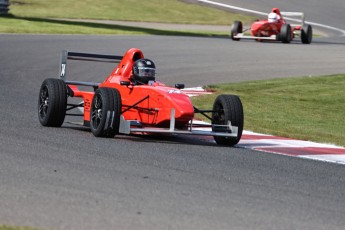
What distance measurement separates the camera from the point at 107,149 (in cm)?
1138

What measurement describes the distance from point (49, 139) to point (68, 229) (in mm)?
5169

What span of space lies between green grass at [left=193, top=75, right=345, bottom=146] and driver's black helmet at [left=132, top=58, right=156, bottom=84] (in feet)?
7.99

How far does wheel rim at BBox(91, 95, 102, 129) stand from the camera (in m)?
12.7

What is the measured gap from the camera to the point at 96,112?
42.0 feet

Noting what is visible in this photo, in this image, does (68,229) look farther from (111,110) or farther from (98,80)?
(98,80)

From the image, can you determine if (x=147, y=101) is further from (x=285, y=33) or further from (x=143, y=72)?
(x=285, y=33)

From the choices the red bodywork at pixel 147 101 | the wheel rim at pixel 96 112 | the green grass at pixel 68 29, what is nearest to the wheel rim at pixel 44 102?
the red bodywork at pixel 147 101

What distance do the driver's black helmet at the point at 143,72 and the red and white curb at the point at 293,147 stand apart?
4.77ft

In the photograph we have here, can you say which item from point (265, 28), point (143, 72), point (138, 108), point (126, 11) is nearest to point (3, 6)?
point (265, 28)

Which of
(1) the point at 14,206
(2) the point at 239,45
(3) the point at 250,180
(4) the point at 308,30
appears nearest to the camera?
(1) the point at 14,206

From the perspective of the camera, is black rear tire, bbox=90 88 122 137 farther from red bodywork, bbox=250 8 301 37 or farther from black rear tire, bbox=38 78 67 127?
red bodywork, bbox=250 8 301 37

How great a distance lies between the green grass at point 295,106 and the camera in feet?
51.3

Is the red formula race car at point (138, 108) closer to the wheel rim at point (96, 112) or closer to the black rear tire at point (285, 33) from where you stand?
the wheel rim at point (96, 112)

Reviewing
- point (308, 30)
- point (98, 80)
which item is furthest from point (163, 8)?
point (98, 80)
